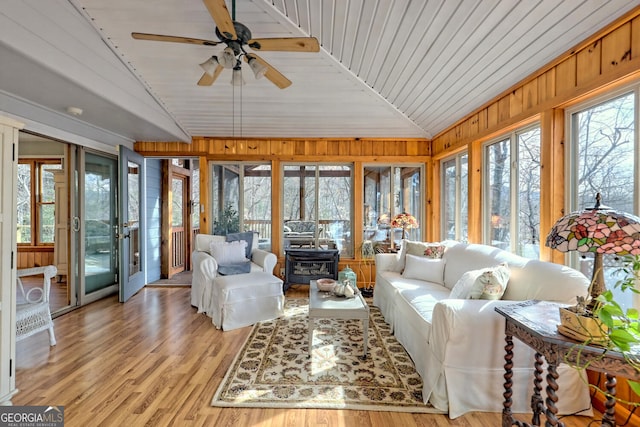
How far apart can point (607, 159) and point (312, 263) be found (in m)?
3.39

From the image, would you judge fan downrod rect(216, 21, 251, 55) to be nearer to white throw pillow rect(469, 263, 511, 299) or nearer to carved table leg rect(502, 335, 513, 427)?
white throw pillow rect(469, 263, 511, 299)

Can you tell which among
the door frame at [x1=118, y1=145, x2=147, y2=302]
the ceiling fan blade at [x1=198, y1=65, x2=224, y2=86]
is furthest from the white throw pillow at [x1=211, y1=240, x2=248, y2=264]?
the ceiling fan blade at [x1=198, y1=65, x2=224, y2=86]

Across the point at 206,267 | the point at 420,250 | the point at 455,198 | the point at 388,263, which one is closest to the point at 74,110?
the point at 206,267

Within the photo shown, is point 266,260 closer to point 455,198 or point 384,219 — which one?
point 384,219

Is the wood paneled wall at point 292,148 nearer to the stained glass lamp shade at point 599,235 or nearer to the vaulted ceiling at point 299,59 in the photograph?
the vaulted ceiling at point 299,59

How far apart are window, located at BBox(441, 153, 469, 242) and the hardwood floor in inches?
98.7

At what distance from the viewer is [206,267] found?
3.47m

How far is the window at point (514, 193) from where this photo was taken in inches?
107

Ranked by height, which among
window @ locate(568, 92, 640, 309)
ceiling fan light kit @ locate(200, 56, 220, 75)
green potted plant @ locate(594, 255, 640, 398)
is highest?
ceiling fan light kit @ locate(200, 56, 220, 75)

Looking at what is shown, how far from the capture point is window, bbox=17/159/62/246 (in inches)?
209

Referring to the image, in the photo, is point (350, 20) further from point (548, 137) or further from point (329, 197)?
point (329, 197)

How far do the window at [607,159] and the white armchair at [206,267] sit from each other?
120 inches

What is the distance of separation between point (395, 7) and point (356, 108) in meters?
1.76

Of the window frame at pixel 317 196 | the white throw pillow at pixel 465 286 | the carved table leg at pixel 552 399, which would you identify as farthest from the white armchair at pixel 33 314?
the carved table leg at pixel 552 399
